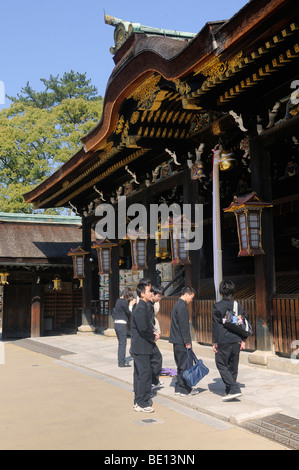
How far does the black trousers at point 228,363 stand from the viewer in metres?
6.02

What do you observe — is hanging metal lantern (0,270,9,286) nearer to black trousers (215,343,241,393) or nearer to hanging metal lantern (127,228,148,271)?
hanging metal lantern (127,228,148,271)

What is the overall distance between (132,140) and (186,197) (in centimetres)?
184

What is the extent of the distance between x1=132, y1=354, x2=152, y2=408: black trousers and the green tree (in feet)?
78.0

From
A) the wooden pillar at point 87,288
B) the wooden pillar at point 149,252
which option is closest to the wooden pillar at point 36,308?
the wooden pillar at point 87,288

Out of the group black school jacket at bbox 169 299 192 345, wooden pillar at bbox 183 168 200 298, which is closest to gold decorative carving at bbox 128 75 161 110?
wooden pillar at bbox 183 168 200 298

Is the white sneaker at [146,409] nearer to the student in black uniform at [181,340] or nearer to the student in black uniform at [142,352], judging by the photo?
the student in black uniform at [142,352]

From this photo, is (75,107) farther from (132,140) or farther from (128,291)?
(128,291)

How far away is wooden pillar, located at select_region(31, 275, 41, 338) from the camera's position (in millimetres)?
17422

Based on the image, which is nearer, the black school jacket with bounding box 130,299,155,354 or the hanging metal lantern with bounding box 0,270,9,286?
the black school jacket with bounding box 130,299,155,354

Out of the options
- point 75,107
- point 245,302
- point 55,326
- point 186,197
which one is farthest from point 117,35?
point 75,107

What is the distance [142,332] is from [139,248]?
690 cm

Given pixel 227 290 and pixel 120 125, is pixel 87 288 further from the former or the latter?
pixel 227 290

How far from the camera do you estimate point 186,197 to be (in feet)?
36.2

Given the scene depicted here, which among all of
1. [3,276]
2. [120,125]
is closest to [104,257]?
[3,276]
